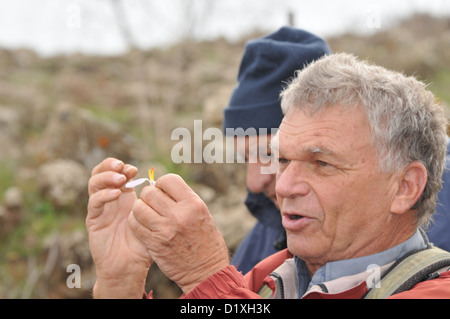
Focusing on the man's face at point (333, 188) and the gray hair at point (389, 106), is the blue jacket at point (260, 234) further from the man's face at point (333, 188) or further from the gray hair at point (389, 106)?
the gray hair at point (389, 106)

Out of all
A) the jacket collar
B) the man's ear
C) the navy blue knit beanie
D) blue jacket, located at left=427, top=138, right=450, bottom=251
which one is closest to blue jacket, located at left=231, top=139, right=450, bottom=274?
the navy blue knit beanie

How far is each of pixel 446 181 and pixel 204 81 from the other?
11.7 metres

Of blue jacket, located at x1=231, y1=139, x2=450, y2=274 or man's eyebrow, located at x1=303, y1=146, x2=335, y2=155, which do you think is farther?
blue jacket, located at x1=231, y1=139, x2=450, y2=274

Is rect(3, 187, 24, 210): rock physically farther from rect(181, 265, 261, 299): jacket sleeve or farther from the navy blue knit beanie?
rect(181, 265, 261, 299): jacket sleeve

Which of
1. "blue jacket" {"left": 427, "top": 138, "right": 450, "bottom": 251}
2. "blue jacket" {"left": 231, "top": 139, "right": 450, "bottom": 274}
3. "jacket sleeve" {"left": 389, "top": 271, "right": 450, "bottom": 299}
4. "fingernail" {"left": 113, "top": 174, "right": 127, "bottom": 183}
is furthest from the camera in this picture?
"blue jacket" {"left": 231, "top": 139, "right": 450, "bottom": 274}

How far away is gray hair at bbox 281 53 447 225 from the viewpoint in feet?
5.28

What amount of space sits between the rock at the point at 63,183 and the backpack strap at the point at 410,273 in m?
5.61

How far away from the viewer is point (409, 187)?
1.69 m

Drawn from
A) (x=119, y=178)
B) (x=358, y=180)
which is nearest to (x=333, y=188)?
(x=358, y=180)

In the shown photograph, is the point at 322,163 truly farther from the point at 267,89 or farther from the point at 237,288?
the point at 267,89

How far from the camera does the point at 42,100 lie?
36.0 feet

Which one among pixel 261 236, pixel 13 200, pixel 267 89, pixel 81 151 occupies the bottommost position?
pixel 261 236

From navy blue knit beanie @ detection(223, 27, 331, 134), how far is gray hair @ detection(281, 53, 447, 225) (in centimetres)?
82

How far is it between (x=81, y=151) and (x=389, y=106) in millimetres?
6172
